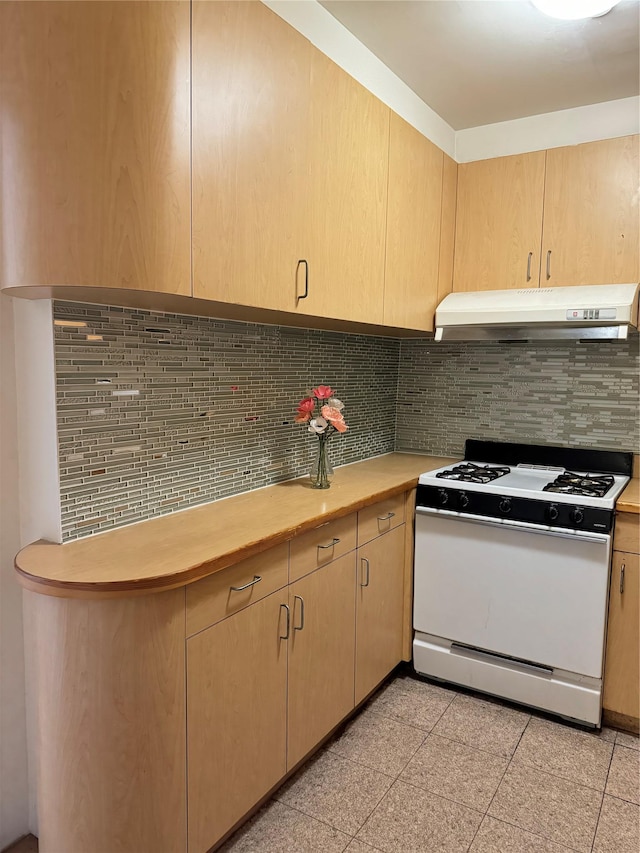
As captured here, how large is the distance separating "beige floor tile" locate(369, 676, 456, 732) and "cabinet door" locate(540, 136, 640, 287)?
1826mm

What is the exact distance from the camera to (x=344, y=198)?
1.96m

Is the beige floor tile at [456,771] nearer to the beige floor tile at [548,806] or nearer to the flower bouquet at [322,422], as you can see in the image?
the beige floor tile at [548,806]

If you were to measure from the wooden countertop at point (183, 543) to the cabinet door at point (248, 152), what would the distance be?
639mm

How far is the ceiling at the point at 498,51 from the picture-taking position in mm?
1844

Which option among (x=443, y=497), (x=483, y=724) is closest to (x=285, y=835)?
(x=483, y=724)

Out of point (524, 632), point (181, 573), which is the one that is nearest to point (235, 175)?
point (181, 573)

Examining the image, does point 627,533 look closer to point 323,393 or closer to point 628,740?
point 628,740

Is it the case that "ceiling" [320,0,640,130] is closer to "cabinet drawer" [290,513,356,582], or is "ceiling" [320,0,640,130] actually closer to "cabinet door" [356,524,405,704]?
"cabinet drawer" [290,513,356,582]

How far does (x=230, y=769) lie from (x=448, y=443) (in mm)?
1980

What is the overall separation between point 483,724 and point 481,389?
1.54 meters

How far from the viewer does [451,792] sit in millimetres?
1870

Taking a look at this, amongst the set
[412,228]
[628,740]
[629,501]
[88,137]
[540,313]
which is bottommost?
[628,740]

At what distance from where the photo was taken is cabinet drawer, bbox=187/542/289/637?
4.62 feet

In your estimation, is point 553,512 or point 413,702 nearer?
point 553,512
